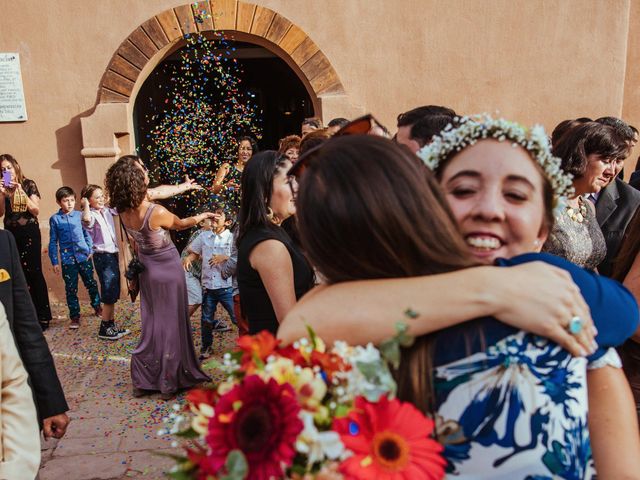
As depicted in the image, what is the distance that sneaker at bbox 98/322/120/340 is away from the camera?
6.13 meters

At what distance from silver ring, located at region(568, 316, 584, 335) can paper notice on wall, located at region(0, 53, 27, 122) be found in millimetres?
7463

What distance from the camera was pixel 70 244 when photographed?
6.43 meters

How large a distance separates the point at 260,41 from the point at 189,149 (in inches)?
68.6

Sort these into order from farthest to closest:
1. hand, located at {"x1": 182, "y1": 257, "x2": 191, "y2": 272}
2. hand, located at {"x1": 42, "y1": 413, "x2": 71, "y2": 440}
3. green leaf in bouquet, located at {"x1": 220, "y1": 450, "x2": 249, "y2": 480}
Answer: hand, located at {"x1": 182, "y1": 257, "x2": 191, "y2": 272} → hand, located at {"x1": 42, "y1": 413, "x2": 71, "y2": 440} → green leaf in bouquet, located at {"x1": 220, "y1": 450, "x2": 249, "y2": 480}

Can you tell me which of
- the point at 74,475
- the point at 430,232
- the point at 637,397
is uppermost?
the point at 430,232

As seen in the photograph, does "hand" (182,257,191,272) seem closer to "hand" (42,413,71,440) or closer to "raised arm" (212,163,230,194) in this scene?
"raised arm" (212,163,230,194)

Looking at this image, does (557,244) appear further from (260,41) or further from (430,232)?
(260,41)

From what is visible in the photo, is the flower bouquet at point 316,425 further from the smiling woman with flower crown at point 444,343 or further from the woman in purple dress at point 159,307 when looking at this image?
the woman in purple dress at point 159,307

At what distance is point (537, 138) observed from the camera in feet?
4.35

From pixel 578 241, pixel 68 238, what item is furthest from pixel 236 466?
pixel 68 238

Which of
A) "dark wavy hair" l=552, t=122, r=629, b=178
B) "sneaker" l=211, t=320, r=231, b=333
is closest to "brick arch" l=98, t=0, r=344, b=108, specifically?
"sneaker" l=211, t=320, r=231, b=333

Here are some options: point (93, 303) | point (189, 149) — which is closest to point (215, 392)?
point (189, 149)

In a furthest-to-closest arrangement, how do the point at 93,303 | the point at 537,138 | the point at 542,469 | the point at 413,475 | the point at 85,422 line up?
the point at 93,303, the point at 85,422, the point at 537,138, the point at 542,469, the point at 413,475

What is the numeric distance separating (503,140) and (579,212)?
6.28 feet
